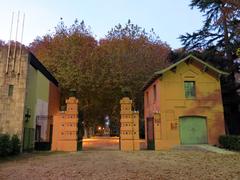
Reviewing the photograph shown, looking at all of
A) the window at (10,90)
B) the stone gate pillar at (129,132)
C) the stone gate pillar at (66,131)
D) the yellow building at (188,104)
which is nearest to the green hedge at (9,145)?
the stone gate pillar at (66,131)

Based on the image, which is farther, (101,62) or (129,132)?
(101,62)

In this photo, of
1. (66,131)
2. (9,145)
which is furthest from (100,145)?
(9,145)

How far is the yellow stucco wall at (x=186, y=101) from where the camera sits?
22.4 metres

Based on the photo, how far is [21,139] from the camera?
18.2m

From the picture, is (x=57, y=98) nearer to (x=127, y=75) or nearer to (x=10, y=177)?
(x=127, y=75)

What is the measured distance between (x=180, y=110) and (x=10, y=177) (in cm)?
1625

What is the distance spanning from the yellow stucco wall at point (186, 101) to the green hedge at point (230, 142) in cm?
112

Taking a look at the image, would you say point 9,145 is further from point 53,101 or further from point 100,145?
point 53,101

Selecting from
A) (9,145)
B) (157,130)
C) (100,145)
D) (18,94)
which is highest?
(18,94)

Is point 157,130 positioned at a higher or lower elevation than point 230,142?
higher

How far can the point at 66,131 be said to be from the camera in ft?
65.6

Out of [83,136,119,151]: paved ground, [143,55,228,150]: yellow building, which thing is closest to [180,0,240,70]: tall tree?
[143,55,228,150]: yellow building

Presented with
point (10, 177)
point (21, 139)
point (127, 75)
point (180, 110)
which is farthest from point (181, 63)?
point (10, 177)

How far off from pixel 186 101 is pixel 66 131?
399 inches
